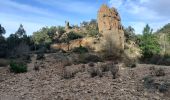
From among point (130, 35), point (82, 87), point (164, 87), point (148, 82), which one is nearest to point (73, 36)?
point (130, 35)

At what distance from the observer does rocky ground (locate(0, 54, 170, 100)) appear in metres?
15.5

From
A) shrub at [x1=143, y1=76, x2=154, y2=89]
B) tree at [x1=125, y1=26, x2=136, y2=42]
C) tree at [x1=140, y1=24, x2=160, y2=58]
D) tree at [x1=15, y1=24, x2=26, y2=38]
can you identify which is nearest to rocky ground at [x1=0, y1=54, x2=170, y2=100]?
shrub at [x1=143, y1=76, x2=154, y2=89]

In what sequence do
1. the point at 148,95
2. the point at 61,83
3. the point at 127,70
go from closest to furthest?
the point at 148,95, the point at 61,83, the point at 127,70

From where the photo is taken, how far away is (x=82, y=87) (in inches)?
685

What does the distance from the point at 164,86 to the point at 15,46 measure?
5155cm

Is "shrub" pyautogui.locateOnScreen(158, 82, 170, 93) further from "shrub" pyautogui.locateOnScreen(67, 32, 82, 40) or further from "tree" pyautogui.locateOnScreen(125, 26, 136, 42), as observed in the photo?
"shrub" pyautogui.locateOnScreen(67, 32, 82, 40)

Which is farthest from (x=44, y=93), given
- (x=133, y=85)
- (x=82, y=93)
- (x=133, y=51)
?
(x=133, y=51)

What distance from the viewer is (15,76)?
2289cm

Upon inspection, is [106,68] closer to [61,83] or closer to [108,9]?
[61,83]

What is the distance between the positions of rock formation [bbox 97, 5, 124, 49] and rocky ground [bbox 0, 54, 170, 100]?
24626 millimetres

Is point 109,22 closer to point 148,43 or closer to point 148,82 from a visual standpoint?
point 148,43

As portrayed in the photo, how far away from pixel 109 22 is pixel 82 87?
30729mm

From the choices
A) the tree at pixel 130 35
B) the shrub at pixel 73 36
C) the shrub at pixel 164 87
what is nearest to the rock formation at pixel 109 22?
the tree at pixel 130 35

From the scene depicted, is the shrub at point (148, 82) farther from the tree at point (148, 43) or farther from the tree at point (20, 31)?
the tree at point (20, 31)
